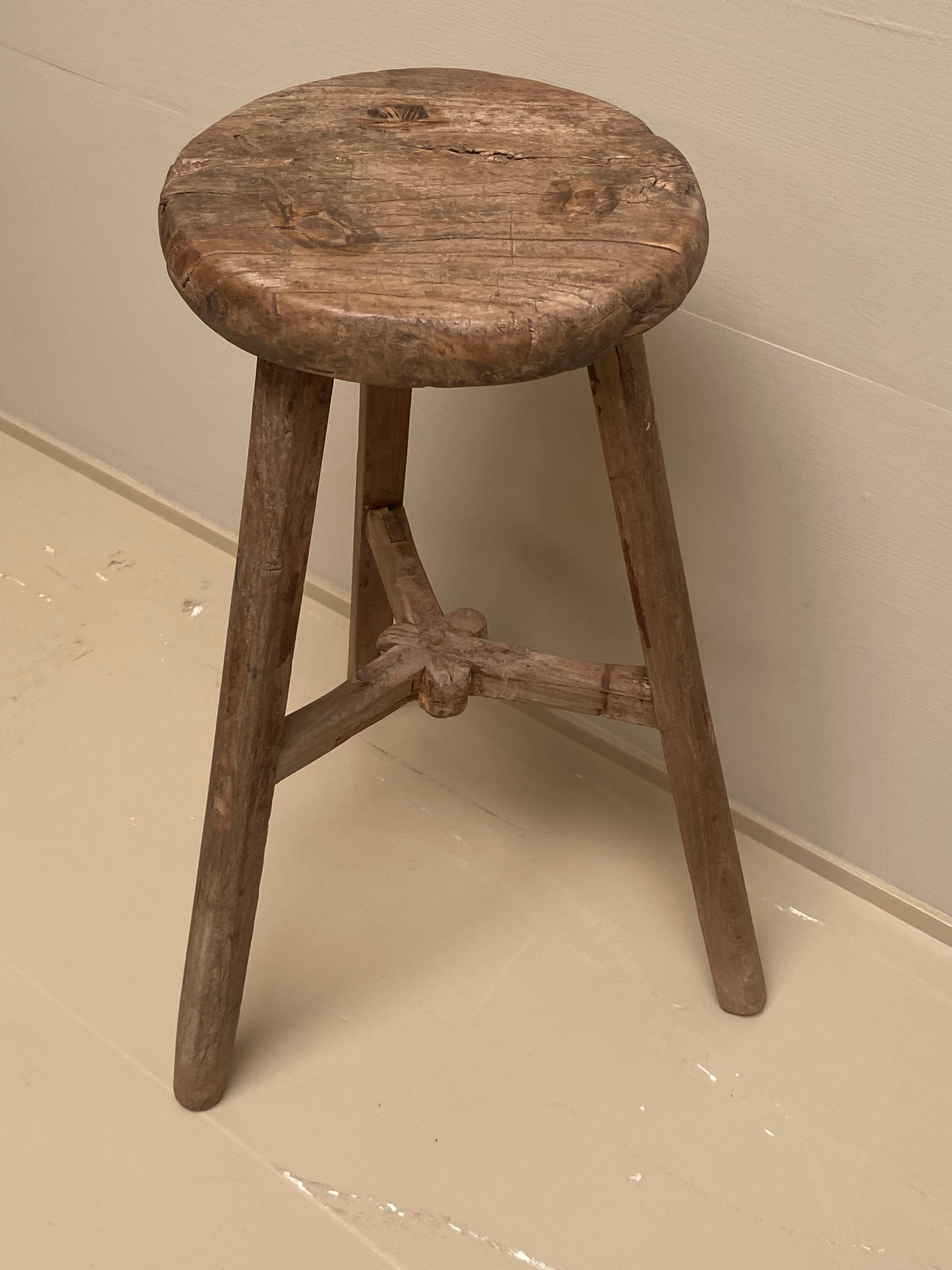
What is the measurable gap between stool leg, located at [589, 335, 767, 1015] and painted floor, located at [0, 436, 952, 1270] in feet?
0.34

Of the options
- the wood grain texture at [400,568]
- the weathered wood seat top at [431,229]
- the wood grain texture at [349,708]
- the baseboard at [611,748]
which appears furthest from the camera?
the baseboard at [611,748]

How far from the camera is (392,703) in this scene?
4.24 ft

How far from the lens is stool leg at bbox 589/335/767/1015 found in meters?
1.09

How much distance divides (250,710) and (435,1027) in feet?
1.60

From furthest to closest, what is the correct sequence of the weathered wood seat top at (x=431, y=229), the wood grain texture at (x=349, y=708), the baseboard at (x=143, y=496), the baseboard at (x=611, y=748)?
the baseboard at (x=143, y=496), the baseboard at (x=611, y=748), the wood grain texture at (x=349, y=708), the weathered wood seat top at (x=431, y=229)

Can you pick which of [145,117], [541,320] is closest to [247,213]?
[541,320]

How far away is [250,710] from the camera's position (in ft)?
3.69

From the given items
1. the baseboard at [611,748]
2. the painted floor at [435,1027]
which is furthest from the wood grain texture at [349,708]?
the baseboard at [611,748]

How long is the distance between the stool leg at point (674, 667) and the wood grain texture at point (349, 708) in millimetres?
245

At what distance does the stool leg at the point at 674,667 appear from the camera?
109 centimetres

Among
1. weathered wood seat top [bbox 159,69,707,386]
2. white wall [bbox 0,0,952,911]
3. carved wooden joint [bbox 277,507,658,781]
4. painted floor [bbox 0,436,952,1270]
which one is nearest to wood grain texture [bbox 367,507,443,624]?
carved wooden joint [bbox 277,507,658,781]

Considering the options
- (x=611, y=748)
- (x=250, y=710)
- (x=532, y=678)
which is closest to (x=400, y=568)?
(x=532, y=678)

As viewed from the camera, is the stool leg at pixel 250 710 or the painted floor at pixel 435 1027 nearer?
the stool leg at pixel 250 710

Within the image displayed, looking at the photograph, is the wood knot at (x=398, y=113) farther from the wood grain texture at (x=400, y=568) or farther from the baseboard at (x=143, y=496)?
the baseboard at (x=143, y=496)
